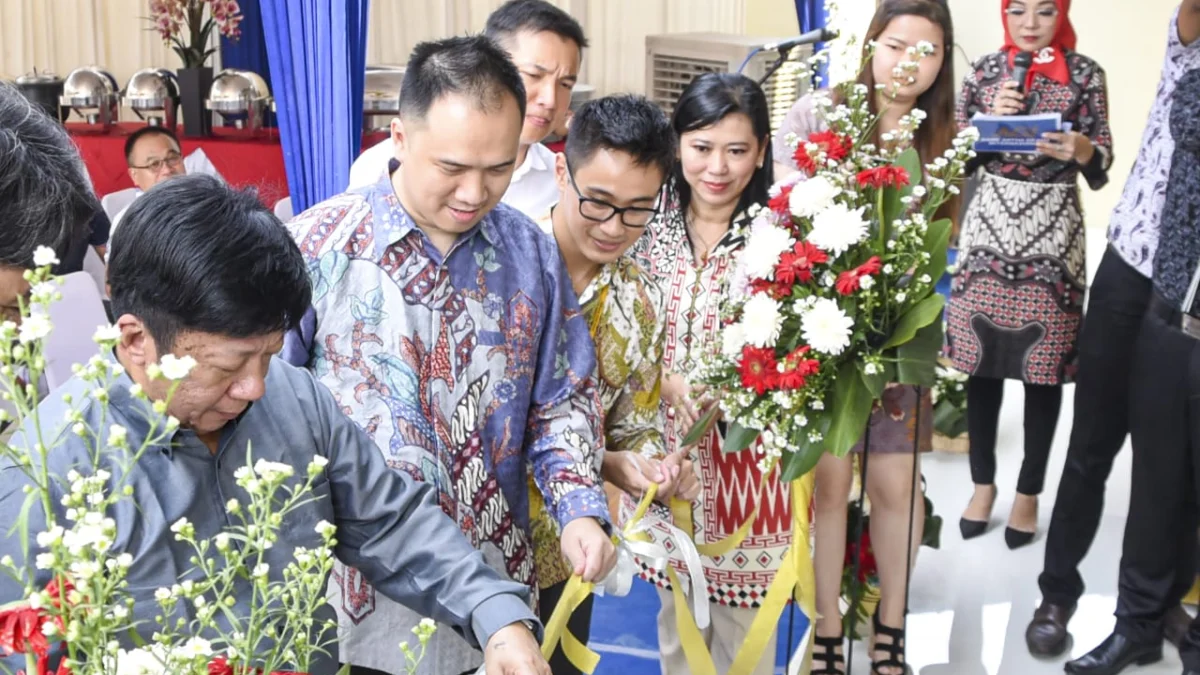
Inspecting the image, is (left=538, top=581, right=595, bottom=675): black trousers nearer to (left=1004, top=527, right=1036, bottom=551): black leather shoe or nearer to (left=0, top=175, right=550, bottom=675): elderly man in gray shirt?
(left=0, top=175, right=550, bottom=675): elderly man in gray shirt

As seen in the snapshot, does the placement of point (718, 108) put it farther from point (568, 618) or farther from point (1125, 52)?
point (1125, 52)

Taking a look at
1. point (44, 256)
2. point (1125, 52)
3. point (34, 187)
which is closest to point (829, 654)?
point (34, 187)

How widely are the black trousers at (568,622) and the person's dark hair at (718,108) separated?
957 mm

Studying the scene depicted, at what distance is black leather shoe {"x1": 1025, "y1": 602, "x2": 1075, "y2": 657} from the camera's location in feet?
10.9

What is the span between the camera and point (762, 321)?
2.19 m

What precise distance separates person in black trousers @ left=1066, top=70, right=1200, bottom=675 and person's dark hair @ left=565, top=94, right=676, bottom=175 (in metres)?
1.25

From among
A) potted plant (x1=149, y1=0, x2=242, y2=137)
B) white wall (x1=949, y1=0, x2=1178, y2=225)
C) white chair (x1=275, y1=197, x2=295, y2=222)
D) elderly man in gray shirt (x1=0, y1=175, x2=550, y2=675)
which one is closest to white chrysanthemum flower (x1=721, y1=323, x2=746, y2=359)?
elderly man in gray shirt (x1=0, y1=175, x2=550, y2=675)

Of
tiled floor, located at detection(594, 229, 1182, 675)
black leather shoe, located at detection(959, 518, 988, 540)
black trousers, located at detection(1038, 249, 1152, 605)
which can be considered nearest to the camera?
black trousers, located at detection(1038, 249, 1152, 605)

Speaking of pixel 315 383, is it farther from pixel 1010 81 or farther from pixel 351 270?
pixel 1010 81

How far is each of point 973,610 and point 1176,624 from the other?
1.62 feet

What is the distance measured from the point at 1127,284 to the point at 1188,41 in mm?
560

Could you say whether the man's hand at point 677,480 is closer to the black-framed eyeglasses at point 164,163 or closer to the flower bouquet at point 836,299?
the flower bouquet at point 836,299

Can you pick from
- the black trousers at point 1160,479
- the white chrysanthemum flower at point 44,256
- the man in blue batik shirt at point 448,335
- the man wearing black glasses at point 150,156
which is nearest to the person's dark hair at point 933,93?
the black trousers at point 1160,479

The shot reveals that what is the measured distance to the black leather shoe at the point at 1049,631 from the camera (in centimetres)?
331
